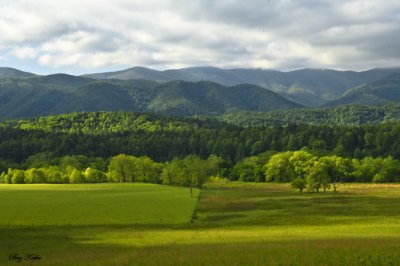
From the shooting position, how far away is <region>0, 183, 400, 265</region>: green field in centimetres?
3216

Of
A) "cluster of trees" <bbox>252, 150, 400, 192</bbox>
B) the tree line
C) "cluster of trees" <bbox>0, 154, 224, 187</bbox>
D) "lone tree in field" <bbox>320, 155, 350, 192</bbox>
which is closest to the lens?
"lone tree in field" <bbox>320, 155, 350, 192</bbox>

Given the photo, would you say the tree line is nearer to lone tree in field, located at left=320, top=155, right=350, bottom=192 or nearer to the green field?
lone tree in field, located at left=320, top=155, right=350, bottom=192

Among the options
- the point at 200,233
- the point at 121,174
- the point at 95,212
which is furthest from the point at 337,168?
the point at 200,233

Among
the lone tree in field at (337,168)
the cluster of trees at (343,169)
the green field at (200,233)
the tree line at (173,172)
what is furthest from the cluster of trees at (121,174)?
the green field at (200,233)

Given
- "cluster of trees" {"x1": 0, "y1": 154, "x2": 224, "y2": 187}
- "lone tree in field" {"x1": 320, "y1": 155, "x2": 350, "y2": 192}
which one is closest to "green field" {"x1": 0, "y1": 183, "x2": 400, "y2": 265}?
"lone tree in field" {"x1": 320, "y1": 155, "x2": 350, "y2": 192}

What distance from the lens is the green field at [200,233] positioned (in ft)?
105

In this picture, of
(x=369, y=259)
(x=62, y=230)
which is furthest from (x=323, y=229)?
(x=62, y=230)

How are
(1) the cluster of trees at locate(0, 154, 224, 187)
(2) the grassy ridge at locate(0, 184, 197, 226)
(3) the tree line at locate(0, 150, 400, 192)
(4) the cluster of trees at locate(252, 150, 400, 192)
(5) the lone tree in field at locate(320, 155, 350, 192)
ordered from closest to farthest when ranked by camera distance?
1. (2) the grassy ridge at locate(0, 184, 197, 226)
2. (5) the lone tree in field at locate(320, 155, 350, 192)
3. (1) the cluster of trees at locate(0, 154, 224, 187)
4. (3) the tree line at locate(0, 150, 400, 192)
5. (4) the cluster of trees at locate(252, 150, 400, 192)

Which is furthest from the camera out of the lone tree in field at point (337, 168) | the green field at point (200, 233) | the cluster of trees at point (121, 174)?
the cluster of trees at point (121, 174)

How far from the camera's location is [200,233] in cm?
5353

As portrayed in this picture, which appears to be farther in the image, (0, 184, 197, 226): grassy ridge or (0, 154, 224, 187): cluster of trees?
(0, 154, 224, 187): cluster of trees

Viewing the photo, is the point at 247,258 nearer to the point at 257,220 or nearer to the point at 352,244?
the point at 352,244

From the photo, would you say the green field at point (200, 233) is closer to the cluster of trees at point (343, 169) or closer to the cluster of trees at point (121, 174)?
the cluster of trees at point (121, 174)

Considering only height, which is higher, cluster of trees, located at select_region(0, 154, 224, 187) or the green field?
the green field
